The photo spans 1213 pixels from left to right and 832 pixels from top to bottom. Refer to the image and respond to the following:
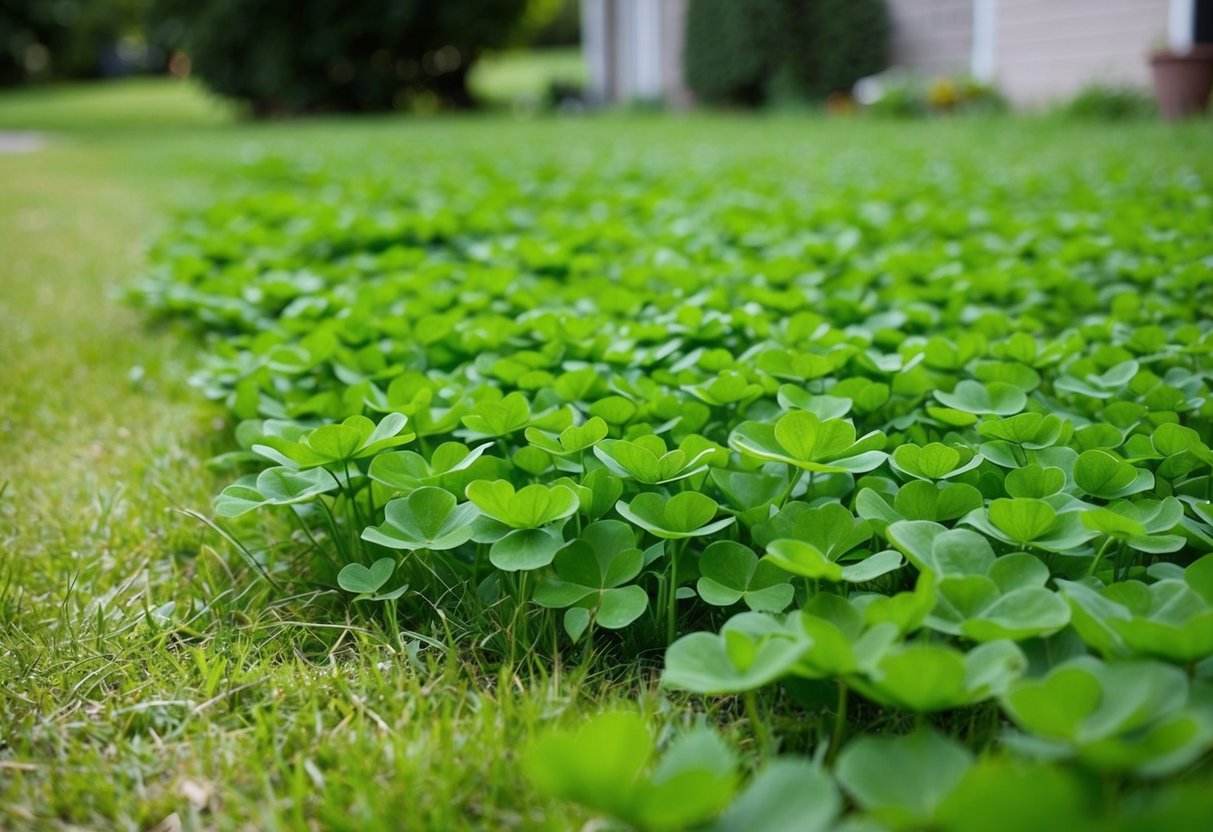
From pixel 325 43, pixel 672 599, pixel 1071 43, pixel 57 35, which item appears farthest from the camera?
pixel 57 35

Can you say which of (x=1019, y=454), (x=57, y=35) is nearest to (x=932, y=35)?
(x=1019, y=454)

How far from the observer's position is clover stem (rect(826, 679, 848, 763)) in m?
0.83

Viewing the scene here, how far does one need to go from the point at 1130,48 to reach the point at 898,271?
677 cm

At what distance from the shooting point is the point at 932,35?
9914 mm

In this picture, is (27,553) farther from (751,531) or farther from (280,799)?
(751,531)

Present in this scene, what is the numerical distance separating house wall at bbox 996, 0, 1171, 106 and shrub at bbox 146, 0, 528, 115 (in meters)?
8.42

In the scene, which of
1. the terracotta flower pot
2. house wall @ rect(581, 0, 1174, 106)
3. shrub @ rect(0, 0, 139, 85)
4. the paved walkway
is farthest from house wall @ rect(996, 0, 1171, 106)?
shrub @ rect(0, 0, 139, 85)

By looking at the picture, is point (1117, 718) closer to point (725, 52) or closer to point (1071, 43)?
point (1071, 43)

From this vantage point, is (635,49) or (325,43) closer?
(325,43)

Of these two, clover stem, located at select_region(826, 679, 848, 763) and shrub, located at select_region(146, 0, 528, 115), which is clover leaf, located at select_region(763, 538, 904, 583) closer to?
clover stem, located at select_region(826, 679, 848, 763)

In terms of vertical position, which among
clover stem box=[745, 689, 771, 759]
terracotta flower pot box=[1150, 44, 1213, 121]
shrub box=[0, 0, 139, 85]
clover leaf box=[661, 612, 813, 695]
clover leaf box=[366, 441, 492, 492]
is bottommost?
clover stem box=[745, 689, 771, 759]

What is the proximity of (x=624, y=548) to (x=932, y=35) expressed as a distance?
10215mm

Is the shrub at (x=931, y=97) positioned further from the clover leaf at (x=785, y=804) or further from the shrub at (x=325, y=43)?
the clover leaf at (x=785, y=804)

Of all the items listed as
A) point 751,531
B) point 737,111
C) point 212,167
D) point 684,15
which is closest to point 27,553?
point 751,531
